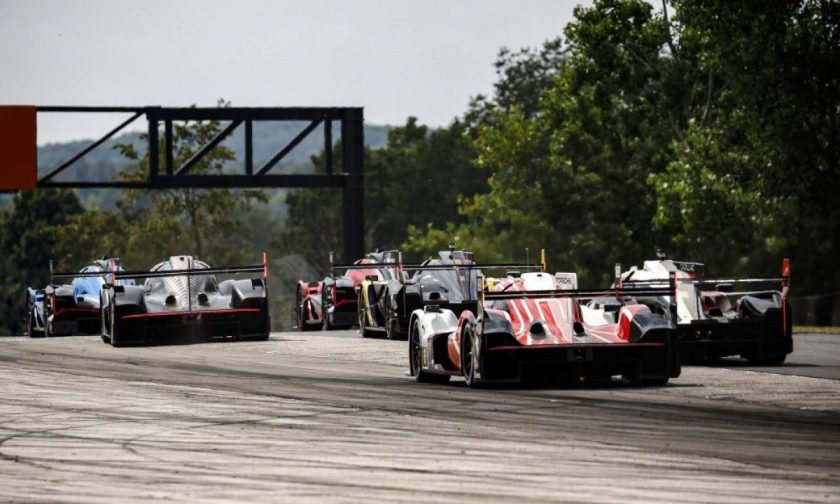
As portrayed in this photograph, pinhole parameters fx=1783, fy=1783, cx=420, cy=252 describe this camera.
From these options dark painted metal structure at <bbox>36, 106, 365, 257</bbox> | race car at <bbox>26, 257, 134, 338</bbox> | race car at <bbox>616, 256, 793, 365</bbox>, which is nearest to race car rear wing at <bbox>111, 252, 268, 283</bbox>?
race car at <bbox>26, 257, 134, 338</bbox>

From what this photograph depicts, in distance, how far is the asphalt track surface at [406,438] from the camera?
1198 centimetres

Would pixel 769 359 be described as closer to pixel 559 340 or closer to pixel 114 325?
pixel 559 340

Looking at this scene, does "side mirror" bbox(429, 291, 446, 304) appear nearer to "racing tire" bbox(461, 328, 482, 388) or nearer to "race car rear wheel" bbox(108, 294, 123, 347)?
"race car rear wheel" bbox(108, 294, 123, 347)

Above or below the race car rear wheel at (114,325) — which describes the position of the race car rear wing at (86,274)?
above

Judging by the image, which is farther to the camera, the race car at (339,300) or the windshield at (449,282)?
the race car at (339,300)

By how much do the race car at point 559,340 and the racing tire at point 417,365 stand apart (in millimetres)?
1124

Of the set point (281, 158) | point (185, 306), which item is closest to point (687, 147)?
point (281, 158)

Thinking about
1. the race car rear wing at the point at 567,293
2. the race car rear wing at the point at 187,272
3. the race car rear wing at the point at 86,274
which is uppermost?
the race car rear wing at the point at 86,274

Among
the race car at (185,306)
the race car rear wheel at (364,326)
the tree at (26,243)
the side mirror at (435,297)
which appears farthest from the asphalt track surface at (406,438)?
the tree at (26,243)

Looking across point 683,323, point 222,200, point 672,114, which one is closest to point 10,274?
point 222,200

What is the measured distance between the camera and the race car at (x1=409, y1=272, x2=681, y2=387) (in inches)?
797

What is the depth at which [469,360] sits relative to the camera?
21109 mm

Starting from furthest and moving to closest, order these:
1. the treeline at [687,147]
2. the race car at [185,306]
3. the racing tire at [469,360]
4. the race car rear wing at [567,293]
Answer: the treeline at [687,147]
the race car at [185,306]
the racing tire at [469,360]
the race car rear wing at [567,293]

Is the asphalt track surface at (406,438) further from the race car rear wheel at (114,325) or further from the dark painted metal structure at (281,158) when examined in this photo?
the dark painted metal structure at (281,158)
